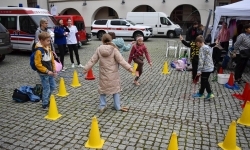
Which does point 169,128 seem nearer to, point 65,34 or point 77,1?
point 65,34

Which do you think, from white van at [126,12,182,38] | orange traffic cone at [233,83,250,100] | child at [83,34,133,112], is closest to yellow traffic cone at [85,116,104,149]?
child at [83,34,133,112]

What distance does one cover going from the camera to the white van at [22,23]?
Answer: 1108 centimetres

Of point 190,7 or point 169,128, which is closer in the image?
point 169,128

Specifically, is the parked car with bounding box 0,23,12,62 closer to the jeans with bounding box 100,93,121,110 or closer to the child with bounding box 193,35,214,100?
the jeans with bounding box 100,93,121,110

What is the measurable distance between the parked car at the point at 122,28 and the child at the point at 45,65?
14.7 m

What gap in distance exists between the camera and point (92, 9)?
27.3 meters

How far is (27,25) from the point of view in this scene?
11.1 meters

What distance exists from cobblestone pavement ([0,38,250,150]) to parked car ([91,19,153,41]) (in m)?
12.7

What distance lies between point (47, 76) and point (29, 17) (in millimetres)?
7764

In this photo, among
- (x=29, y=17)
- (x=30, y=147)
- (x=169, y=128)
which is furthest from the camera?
(x=29, y=17)

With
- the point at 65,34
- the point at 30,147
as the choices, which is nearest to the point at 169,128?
the point at 30,147

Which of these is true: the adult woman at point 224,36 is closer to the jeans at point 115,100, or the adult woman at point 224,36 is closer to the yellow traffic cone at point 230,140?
the jeans at point 115,100

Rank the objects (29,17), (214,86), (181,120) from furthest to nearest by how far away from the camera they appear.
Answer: (29,17) < (214,86) < (181,120)

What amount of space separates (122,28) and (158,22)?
4009 millimetres
